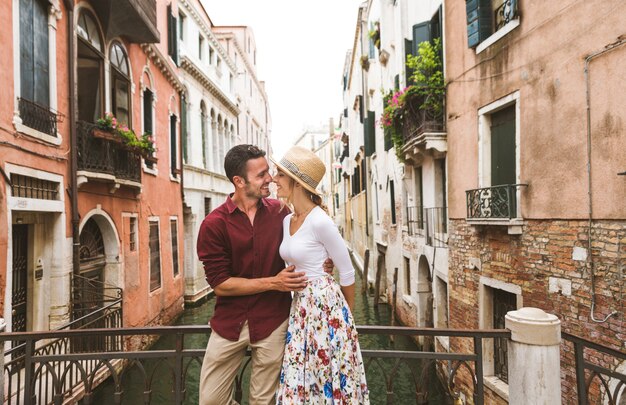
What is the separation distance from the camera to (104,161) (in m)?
7.75

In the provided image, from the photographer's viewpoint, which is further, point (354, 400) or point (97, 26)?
point (97, 26)

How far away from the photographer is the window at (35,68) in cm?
576

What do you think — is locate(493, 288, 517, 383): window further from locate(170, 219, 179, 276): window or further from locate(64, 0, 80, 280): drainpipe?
locate(170, 219, 179, 276): window

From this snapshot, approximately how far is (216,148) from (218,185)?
1.60 m

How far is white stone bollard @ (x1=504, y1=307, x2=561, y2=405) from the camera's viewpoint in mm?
2645

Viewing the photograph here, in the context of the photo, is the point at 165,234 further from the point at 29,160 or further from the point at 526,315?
the point at 526,315

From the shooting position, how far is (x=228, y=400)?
88.7 inches

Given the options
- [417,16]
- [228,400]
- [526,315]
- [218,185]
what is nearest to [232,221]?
[228,400]

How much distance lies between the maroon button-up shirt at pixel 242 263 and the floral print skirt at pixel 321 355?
0.16m

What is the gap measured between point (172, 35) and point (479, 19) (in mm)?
9382

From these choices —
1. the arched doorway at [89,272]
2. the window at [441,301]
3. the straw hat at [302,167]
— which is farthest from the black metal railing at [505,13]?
the arched doorway at [89,272]

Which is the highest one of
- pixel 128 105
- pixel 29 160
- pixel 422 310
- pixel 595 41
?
pixel 128 105

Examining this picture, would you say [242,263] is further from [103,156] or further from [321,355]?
[103,156]

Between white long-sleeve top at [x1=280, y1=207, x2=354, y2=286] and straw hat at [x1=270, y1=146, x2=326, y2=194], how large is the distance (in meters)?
0.14
